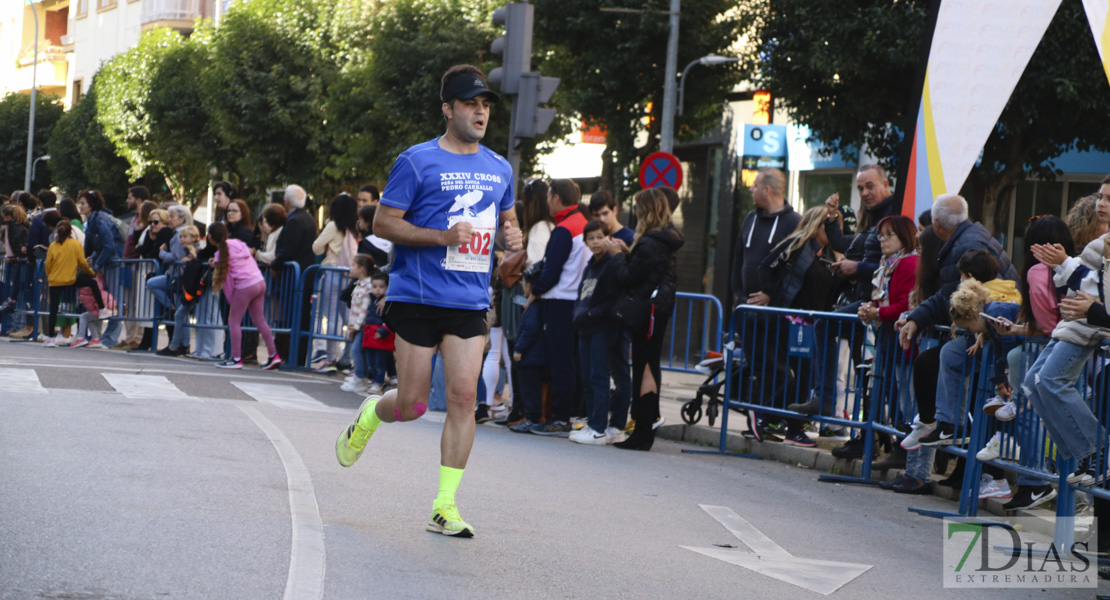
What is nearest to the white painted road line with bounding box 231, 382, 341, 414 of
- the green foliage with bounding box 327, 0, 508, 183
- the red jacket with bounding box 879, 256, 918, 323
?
the red jacket with bounding box 879, 256, 918, 323

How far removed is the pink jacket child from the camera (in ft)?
52.0

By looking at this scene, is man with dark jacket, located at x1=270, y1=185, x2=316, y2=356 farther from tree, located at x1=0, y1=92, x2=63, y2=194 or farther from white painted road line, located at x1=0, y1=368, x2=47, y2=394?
tree, located at x1=0, y1=92, x2=63, y2=194

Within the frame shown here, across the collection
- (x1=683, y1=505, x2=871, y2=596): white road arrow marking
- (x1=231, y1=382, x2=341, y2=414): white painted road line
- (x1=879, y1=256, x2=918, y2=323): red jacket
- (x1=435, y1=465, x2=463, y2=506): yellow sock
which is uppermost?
(x1=879, y1=256, x2=918, y2=323): red jacket

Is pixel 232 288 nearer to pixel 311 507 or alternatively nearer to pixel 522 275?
pixel 522 275

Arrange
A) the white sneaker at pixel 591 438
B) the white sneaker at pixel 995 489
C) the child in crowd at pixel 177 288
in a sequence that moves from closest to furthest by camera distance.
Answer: the white sneaker at pixel 995 489 < the white sneaker at pixel 591 438 < the child in crowd at pixel 177 288

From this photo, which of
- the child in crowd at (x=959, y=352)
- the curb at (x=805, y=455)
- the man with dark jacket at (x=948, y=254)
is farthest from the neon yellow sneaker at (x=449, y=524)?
the man with dark jacket at (x=948, y=254)

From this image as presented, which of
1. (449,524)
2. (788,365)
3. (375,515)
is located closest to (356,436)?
(375,515)

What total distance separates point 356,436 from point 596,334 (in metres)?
4.25

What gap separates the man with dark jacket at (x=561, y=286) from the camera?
11.3m

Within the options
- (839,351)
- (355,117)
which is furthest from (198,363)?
(355,117)

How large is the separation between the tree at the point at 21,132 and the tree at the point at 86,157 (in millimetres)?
7959

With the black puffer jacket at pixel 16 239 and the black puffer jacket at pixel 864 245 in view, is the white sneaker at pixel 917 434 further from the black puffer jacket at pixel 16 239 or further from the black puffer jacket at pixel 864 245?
the black puffer jacket at pixel 16 239

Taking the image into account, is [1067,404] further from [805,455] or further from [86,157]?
[86,157]

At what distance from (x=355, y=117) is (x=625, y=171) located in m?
7.89
